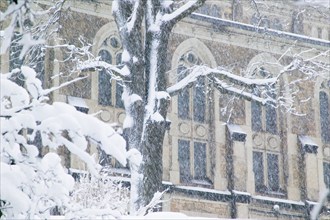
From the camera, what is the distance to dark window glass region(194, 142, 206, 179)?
2547 centimetres

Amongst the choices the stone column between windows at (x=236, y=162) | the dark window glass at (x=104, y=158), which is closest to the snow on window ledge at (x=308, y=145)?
the stone column between windows at (x=236, y=162)

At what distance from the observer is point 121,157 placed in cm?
606

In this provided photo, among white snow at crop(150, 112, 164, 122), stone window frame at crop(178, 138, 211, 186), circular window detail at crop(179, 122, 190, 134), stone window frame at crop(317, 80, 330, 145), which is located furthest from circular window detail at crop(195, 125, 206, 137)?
white snow at crop(150, 112, 164, 122)

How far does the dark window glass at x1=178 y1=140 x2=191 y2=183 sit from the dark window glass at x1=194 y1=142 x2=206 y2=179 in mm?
308

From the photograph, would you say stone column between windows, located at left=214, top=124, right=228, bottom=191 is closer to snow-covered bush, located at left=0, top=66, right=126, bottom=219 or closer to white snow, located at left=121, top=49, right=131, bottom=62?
white snow, located at left=121, top=49, right=131, bottom=62

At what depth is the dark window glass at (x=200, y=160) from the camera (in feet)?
83.6

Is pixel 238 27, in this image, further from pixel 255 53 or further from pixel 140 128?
pixel 140 128

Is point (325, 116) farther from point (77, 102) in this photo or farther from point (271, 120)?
point (77, 102)

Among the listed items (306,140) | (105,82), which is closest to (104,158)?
(105,82)

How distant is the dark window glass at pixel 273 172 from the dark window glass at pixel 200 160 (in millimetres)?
2463

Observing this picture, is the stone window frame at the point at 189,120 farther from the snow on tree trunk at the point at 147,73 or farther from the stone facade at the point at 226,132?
the snow on tree trunk at the point at 147,73

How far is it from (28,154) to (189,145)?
1963 centimetres

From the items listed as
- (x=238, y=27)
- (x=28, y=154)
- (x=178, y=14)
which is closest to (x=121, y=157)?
(x=28, y=154)

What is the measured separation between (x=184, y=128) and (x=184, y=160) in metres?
1.01
